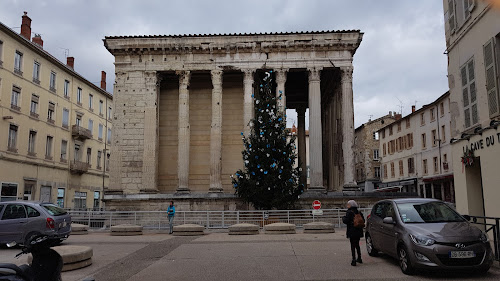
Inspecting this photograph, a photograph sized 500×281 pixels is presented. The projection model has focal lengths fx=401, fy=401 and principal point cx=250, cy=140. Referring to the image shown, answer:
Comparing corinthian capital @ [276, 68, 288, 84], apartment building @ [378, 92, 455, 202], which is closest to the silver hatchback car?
corinthian capital @ [276, 68, 288, 84]

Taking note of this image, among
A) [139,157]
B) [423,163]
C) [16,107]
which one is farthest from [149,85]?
[423,163]

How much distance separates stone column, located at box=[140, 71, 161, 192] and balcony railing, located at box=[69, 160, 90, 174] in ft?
53.6

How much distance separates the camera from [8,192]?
28.7 metres

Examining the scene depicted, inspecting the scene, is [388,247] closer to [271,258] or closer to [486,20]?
[271,258]

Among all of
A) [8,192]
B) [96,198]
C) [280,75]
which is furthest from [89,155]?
[280,75]

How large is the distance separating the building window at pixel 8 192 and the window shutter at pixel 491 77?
29446mm

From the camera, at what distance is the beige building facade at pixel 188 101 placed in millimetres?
24312

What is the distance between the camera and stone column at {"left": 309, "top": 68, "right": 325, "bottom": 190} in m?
24.0

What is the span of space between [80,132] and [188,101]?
707 inches

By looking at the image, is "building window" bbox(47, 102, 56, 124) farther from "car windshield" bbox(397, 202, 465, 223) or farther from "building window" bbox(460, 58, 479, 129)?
"car windshield" bbox(397, 202, 465, 223)

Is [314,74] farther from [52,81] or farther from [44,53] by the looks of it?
[52,81]

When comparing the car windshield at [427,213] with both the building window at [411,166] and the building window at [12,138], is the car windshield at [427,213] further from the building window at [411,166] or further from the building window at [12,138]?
the building window at [411,166]

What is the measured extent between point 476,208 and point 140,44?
20538 mm

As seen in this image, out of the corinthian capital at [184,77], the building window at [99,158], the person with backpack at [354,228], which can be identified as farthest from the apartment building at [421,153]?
the building window at [99,158]
